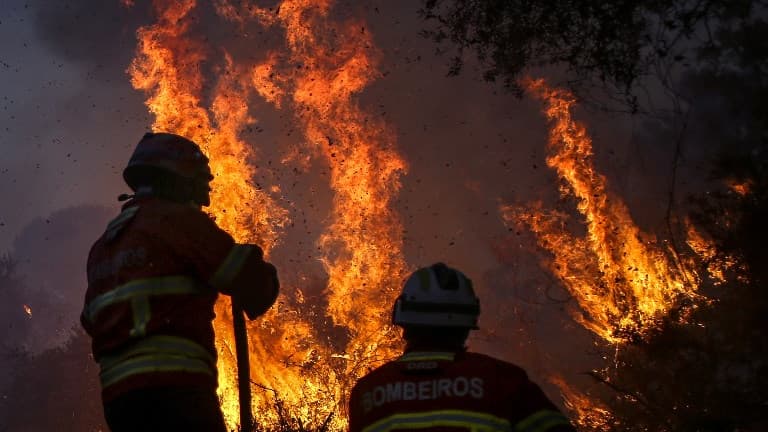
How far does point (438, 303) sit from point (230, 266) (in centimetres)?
116

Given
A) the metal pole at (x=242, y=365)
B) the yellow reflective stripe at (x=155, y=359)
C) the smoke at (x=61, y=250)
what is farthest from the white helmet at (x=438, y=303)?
the smoke at (x=61, y=250)

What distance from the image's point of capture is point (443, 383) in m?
2.63

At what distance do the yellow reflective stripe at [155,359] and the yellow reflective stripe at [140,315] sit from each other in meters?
0.06

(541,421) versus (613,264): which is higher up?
(613,264)

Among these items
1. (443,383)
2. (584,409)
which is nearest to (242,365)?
(443,383)

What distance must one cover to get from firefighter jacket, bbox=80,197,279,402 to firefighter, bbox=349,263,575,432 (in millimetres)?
939

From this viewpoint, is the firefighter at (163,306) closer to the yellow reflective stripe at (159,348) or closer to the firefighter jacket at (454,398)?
the yellow reflective stripe at (159,348)

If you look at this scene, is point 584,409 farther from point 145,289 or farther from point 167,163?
point 145,289

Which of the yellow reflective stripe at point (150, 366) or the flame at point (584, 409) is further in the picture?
the flame at point (584, 409)

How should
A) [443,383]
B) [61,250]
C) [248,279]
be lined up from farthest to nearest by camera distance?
[61,250]
[248,279]
[443,383]

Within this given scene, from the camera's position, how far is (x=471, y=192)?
46.5 m

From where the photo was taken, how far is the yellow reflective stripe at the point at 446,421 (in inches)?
97.2

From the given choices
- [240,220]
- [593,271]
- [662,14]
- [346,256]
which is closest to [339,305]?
[346,256]

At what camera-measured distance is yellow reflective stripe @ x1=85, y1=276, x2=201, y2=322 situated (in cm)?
323
